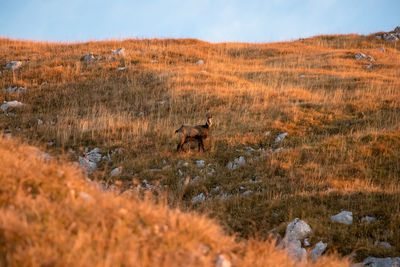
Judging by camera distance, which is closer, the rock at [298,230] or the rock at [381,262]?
the rock at [381,262]

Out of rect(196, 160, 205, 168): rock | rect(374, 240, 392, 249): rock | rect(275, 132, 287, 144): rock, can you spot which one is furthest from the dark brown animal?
rect(374, 240, 392, 249): rock

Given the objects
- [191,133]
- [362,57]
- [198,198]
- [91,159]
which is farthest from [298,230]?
[362,57]

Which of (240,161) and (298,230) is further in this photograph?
(240,161)

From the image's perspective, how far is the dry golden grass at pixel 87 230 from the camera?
2.81m

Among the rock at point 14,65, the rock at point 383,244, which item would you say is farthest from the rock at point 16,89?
the rock at point 383,244

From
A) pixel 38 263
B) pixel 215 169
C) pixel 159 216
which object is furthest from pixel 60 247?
pixel 215 169

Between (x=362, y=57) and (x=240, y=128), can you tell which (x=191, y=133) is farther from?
(x=362, y=57)

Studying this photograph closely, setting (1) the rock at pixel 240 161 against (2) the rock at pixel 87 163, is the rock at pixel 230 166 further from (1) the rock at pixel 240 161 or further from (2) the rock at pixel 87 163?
(2) the rock at pixel 87 163

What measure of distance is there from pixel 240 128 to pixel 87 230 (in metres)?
9.92

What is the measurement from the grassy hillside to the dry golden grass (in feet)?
2.49

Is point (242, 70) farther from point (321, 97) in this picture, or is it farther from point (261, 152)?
point (261, 152)

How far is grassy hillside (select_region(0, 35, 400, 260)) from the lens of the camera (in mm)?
6957

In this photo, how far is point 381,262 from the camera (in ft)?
16.6

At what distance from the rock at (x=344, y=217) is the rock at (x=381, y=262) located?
3.46 feet
